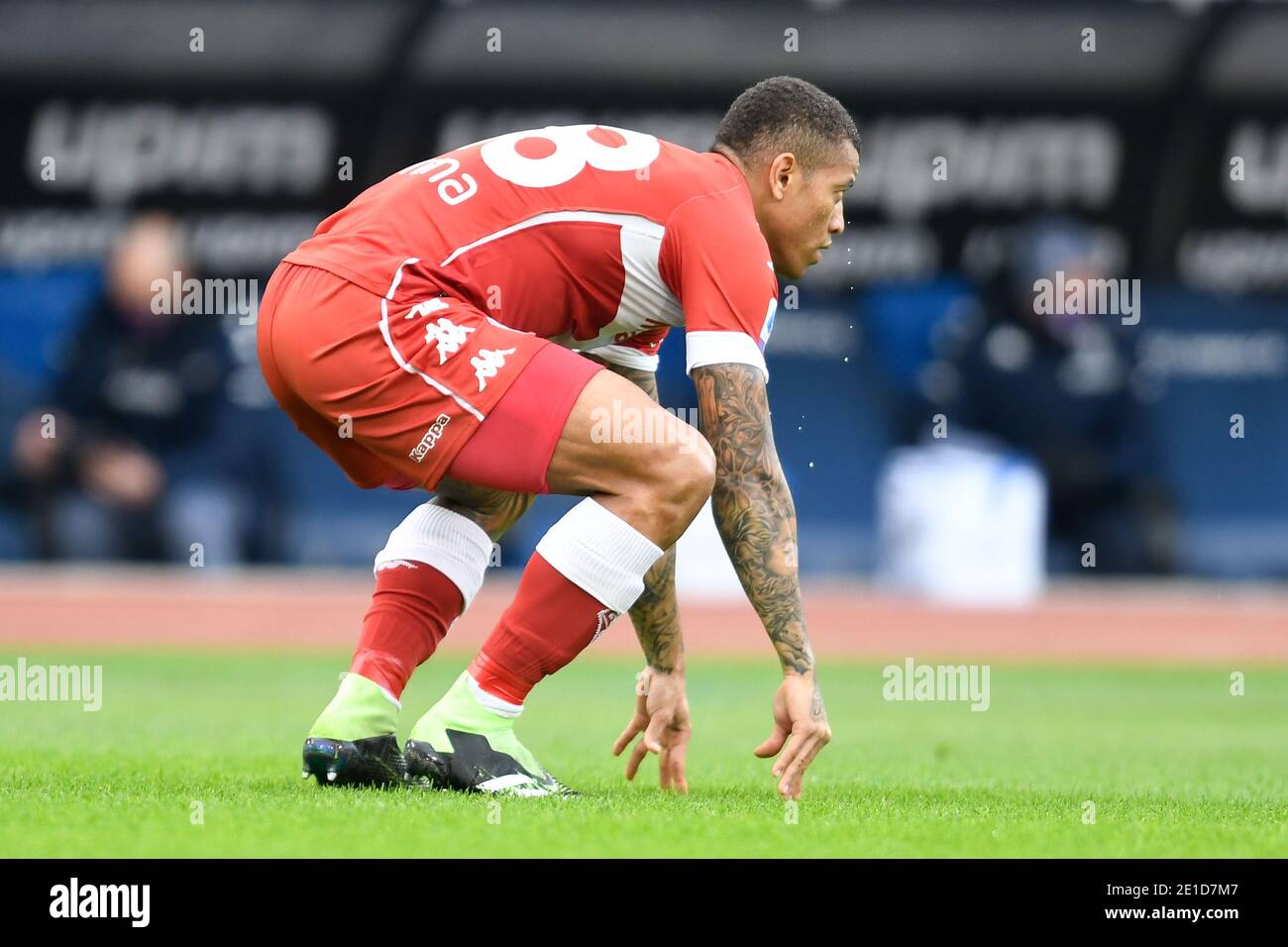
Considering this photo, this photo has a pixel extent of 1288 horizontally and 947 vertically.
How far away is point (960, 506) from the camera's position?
14977 millimetres

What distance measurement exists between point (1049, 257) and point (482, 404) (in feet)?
40.3

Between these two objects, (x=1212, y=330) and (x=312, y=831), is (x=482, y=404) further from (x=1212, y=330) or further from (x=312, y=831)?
(x=1212, y=330)

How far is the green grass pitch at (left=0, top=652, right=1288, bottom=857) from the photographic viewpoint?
3420 millimetres

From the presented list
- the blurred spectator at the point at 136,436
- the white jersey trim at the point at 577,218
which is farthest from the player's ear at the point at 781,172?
the blurred spectator at the point at 136,436

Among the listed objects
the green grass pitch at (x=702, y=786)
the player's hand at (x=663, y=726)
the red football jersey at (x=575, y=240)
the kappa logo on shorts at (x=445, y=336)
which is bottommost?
the green grass pitch at (x=702, y=786)

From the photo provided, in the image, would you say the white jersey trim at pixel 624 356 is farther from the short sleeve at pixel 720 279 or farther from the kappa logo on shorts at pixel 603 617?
the kappa logo on shorts at pixel 603 617

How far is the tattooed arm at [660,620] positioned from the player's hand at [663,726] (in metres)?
0.05

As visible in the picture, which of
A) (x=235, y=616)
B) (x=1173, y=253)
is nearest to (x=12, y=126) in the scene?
(x=235, y=616)

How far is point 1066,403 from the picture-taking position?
15.4 m

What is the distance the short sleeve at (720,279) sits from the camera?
404cm

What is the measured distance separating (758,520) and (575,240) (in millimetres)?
769

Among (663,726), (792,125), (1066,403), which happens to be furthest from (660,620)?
(1066,403)

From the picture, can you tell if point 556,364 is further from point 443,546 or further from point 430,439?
point 443,546
